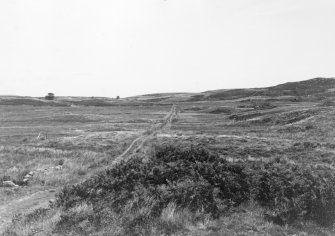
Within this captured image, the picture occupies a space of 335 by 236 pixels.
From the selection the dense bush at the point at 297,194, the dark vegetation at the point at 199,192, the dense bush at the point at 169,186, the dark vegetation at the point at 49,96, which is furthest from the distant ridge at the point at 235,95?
the dense bush at the point at 297,194

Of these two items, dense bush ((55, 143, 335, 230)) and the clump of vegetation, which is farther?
A: dense bush ((55, 143, 335, 230))

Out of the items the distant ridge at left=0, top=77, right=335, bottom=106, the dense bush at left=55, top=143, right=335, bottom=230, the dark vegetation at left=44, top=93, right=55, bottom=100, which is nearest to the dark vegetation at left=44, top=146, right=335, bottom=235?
the dense bush at left=55, top=143, right=335, bottom=230

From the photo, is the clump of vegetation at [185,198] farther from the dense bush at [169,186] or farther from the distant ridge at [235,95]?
the distant ridge at [235,95]

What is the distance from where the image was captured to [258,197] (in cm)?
1384

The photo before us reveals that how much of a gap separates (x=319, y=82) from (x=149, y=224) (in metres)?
180

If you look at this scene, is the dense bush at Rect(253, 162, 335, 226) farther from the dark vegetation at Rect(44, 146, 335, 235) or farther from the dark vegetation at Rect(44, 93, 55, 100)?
the dark vegetation at Rect(44, 93, 55, 100)

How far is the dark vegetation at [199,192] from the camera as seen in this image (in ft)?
41.0

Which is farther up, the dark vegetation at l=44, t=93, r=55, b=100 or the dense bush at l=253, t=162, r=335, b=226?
the dense bush at l=253, t=162, r=335, b=226

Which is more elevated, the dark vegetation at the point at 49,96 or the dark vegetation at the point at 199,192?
the dark vegetation at the point at 199,192

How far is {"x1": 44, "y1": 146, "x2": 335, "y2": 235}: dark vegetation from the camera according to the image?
41.0 ft

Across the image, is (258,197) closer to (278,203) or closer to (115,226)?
(278,203)

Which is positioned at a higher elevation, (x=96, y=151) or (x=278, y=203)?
(x=278, y=203)

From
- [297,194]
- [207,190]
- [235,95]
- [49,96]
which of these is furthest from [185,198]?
[49,96]

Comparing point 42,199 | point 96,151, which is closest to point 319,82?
point 96,151
